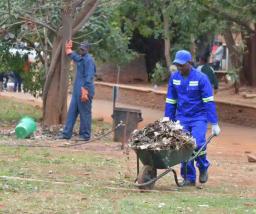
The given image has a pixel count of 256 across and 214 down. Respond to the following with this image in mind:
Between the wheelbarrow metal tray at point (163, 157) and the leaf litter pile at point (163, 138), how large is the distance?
60 mm

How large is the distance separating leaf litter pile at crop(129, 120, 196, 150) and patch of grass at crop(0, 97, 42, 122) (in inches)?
396

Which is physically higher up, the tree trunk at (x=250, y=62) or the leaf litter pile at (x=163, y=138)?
the tree trunk at (x=250, y=62)

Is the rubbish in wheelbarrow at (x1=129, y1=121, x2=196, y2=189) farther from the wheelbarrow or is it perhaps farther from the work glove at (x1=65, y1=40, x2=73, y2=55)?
the work glove at (x1=65, y1=40, x2=73, y2=55)

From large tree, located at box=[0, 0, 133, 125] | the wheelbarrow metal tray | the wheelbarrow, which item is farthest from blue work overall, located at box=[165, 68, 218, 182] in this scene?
large tree, located at box=[0, 0, 133, 125]

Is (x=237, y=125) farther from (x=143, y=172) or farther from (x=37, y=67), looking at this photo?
(x=143, y=172)

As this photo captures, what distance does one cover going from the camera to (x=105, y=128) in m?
17.8

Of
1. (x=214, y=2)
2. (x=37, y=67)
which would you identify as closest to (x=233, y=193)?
(x=214, y=2)

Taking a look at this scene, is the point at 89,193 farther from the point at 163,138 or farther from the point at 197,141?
the point at 197,141

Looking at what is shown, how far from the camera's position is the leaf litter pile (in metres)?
8.84

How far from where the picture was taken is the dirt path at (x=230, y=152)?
1112 cm

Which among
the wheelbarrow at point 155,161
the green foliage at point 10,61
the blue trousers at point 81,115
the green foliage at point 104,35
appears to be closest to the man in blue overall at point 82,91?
the blue trousers at point 81,115

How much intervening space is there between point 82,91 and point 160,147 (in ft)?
18.9

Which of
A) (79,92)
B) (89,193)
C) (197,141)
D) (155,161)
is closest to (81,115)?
(79,92)

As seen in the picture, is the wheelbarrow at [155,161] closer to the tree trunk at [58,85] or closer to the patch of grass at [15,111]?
the tree trunk at [58,85]
